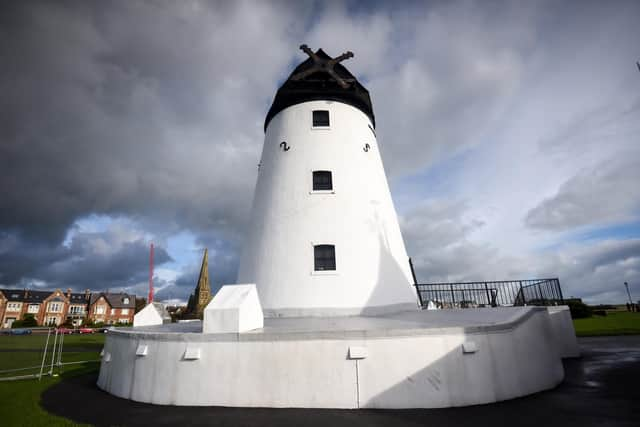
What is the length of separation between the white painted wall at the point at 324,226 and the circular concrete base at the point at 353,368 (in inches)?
160

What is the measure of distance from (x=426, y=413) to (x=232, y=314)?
4776mm

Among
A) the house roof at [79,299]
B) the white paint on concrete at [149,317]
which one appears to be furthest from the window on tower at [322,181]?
the house roof at [79,299]

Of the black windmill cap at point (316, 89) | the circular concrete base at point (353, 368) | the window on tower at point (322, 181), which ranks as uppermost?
the black windmill cap at point (316, 89)

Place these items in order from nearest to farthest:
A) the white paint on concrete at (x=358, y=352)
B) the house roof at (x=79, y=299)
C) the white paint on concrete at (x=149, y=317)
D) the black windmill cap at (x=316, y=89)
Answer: the white paint on concrete at (x=358, y=352) < the white paint on concrete at (x=149, y=317) < the black windmill cap at (x=316, y=89) < the house roof at (x=79, y=299)

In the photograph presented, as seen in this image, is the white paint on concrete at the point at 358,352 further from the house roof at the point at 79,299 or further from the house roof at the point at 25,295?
the house roof at the point at 25,295

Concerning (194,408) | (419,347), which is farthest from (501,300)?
(194,408)

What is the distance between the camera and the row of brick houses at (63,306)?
6781 centimetres

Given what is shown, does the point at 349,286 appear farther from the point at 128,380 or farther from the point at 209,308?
the point at 128,380

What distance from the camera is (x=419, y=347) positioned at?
21.8 ft

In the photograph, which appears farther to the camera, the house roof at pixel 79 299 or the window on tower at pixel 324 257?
the house roof at pixel 79 299

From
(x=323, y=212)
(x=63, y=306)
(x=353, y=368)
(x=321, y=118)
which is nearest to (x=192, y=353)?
(x=353, y=368)

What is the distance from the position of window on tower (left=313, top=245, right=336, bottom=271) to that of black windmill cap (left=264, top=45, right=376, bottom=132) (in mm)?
7340

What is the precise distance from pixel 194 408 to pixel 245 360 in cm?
152

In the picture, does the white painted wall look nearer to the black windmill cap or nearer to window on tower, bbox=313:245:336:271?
window on tower, bbox=313:245:336:271
